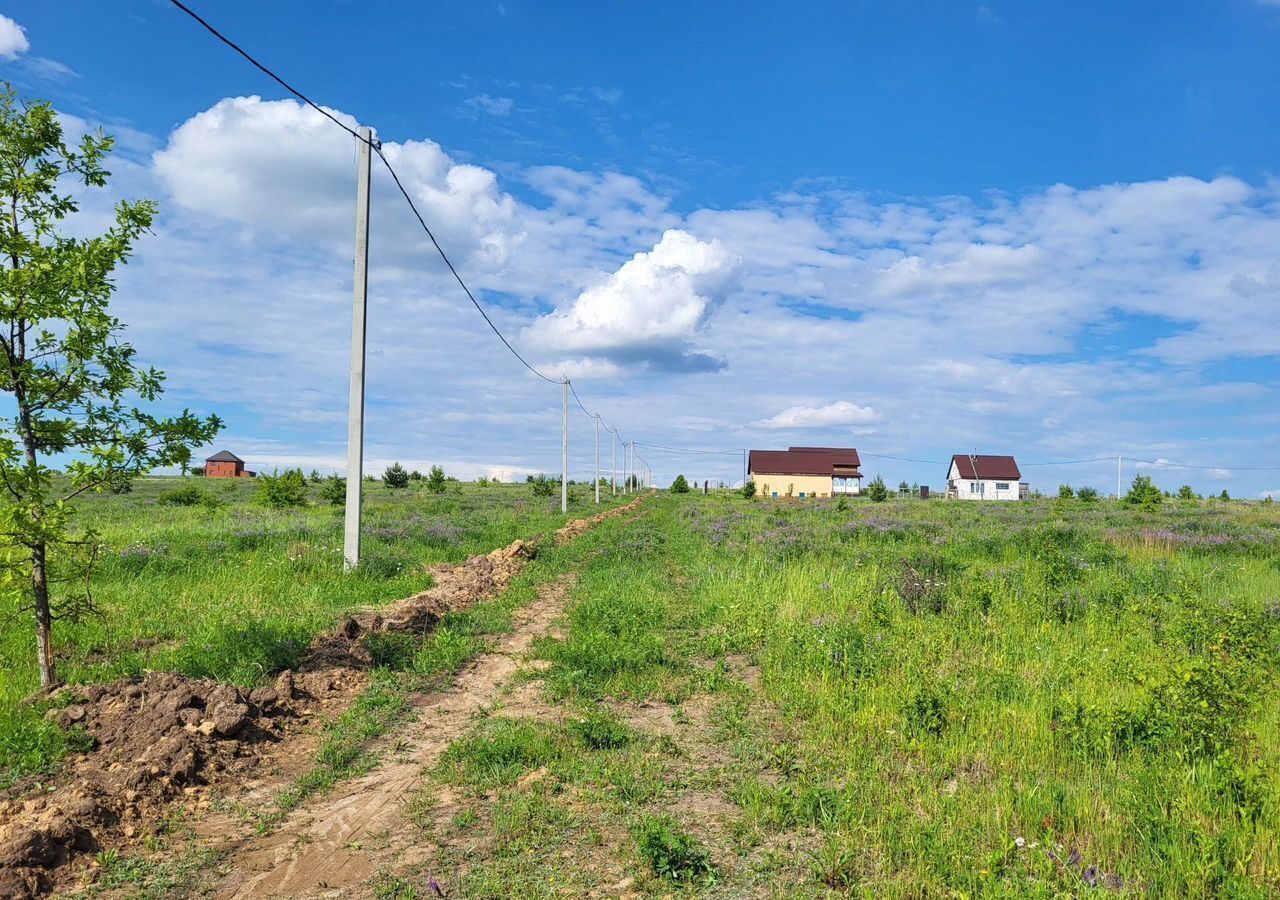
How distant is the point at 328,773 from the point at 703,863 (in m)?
3.28

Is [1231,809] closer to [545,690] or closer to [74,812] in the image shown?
[545,690]

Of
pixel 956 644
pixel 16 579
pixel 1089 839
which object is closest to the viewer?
pixel 1089 839

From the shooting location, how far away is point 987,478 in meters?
93.9

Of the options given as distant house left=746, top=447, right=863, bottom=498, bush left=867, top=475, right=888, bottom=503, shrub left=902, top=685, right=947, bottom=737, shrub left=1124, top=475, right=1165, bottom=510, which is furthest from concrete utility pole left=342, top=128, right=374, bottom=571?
distant house left=746, top=447, right=863, bottom=498

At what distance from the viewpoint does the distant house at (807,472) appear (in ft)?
310

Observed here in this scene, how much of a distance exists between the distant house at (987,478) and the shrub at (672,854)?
307 feet

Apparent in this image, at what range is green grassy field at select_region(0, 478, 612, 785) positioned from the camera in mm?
8312

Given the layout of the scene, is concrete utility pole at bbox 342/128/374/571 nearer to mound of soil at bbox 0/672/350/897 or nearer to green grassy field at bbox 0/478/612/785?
green grassy field at bbox 0/478/612/785

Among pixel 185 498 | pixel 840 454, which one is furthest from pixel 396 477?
pixel 840 454

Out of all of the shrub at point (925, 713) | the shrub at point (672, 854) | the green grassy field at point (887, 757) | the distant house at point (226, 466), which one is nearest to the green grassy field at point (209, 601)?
the green grassy field at point (887, 757)

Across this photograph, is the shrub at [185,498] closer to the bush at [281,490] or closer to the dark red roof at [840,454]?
Answer: the bush at [281,490]

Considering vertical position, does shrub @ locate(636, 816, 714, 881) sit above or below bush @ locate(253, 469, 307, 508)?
below

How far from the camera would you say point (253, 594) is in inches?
500

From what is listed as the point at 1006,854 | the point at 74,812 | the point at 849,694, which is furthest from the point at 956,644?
the point at 74,812
